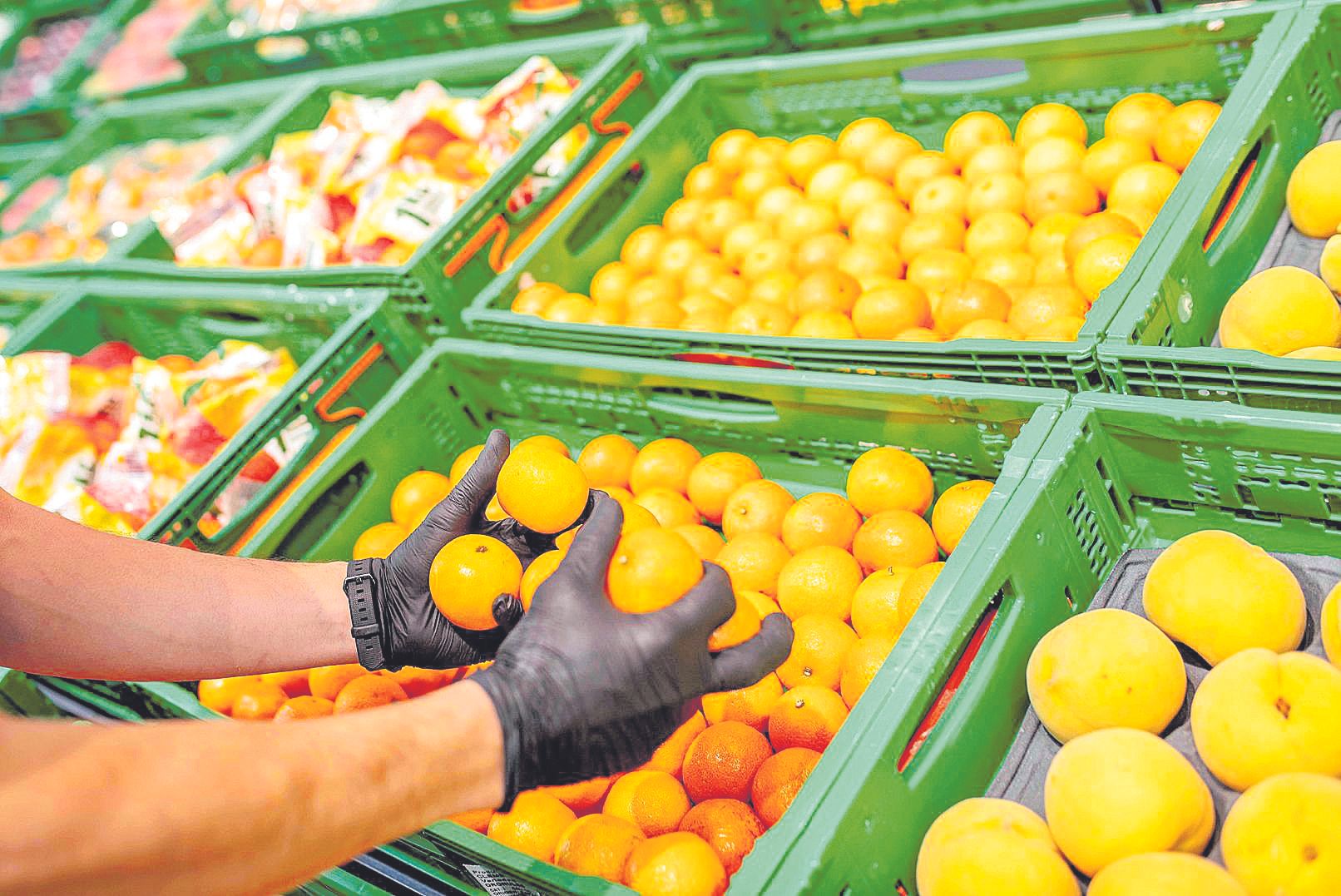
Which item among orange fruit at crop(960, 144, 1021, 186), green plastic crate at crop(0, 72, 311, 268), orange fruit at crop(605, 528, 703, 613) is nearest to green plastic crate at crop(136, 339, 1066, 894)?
orange fruit at crop(605, 528, 703, 613)

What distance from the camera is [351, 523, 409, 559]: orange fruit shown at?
2.79 m

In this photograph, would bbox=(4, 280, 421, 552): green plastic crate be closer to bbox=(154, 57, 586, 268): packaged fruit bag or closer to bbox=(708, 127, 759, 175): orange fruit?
bbox=(154, 57, 586, 268): packaged fruit bag

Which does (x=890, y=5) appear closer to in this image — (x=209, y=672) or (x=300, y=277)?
(x=300, y=277)

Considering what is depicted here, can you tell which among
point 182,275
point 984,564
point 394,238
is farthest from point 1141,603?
point 182,275

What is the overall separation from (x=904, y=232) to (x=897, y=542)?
113 cm

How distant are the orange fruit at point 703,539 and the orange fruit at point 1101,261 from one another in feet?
3.32

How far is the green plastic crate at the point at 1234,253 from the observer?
180 centimetres

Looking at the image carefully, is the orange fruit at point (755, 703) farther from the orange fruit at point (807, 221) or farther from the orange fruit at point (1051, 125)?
the orange fruit at point (1051, 125)

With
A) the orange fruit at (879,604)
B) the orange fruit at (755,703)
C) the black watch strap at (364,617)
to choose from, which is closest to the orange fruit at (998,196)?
the orange fruit at (879,604)

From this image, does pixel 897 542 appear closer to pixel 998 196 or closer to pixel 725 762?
pixel 725 762

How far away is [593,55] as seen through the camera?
13.3 feet

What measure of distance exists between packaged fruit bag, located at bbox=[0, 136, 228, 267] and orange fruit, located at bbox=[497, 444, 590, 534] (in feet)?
12.6

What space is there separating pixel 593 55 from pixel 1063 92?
5.84 ft

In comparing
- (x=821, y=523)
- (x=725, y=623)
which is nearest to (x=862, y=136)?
(x=821, y=523)
